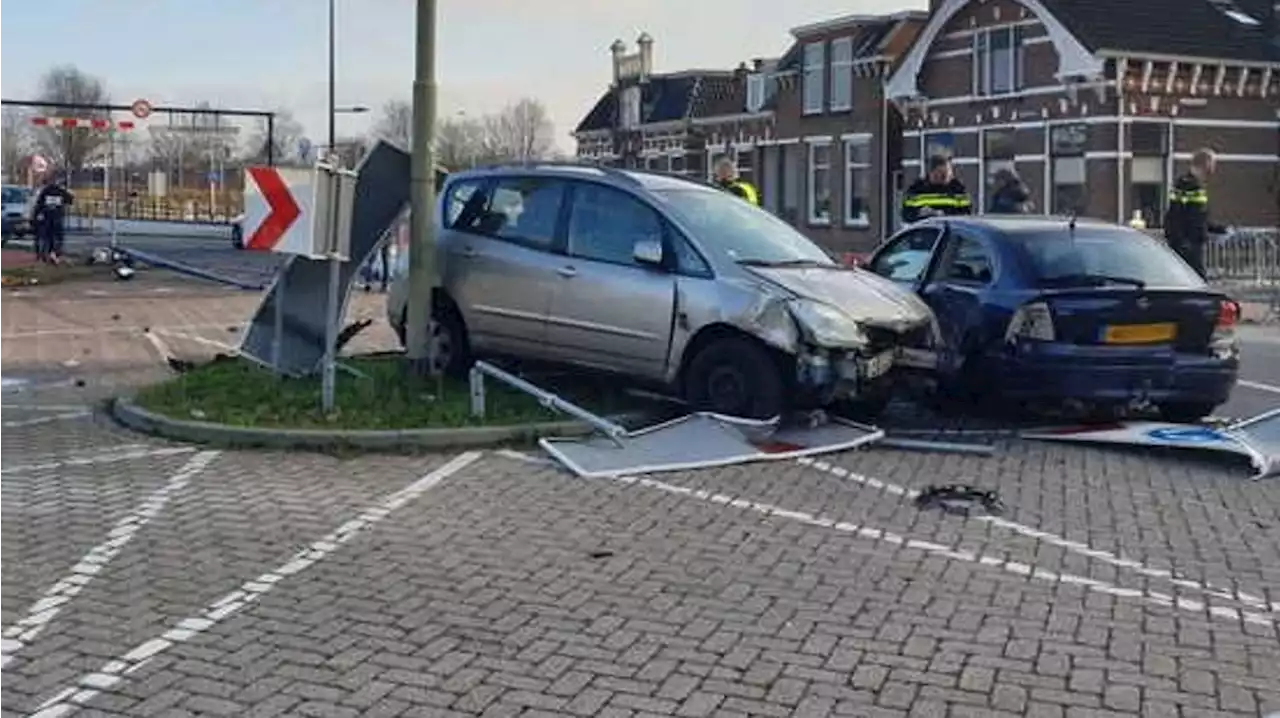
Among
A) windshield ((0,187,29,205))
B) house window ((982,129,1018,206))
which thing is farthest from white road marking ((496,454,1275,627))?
windshield ((0,187,29,205))

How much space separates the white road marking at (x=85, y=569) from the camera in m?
5.47

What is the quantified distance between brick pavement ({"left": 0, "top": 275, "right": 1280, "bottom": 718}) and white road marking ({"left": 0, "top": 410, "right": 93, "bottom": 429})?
4.57ft

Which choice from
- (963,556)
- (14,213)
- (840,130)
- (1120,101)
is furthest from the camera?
(14,213)

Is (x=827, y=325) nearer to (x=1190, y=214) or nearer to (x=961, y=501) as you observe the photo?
(x=961, y=501)

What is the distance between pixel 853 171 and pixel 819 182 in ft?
6.21

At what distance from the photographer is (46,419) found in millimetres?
10648

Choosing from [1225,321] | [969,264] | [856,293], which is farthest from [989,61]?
[856,293]

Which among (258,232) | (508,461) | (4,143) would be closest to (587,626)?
(508,461)

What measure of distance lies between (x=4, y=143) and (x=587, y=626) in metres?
91.0

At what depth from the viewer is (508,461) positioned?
884cm

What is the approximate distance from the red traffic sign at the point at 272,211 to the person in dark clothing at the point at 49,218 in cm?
2014

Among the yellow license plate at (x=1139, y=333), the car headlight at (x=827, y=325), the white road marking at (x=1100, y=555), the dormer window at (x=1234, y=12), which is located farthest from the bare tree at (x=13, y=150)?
the white road marking at (x=1100, y=555)

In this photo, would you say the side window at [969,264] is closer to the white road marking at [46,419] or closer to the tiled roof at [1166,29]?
the white road marking at [46,419]

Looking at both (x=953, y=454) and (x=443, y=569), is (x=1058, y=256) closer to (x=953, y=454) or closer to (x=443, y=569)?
(x=953, y=454)
